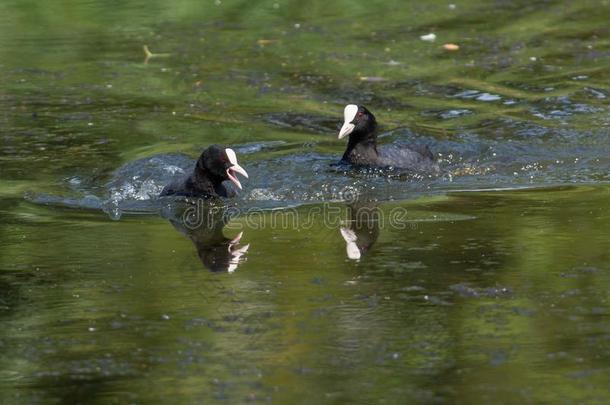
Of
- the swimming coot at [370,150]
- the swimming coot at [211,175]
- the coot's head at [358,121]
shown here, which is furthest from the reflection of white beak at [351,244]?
the coot's head at [358,121]

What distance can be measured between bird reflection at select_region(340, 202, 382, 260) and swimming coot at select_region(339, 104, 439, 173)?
128 cm

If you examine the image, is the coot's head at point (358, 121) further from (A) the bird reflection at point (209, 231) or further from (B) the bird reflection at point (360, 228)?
(A) the bird reflection at point (209, 231)

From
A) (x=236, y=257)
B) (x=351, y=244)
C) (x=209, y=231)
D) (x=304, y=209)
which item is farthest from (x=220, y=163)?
(x=236, y=257)

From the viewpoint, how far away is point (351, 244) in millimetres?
7137

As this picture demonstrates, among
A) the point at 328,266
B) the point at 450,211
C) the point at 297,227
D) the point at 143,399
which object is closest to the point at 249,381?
the point at 143,399

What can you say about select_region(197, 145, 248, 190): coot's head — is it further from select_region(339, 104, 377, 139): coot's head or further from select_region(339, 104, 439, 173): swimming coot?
select_region(339, 104, 377, 139): coot's head

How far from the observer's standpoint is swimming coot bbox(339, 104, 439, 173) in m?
9.91

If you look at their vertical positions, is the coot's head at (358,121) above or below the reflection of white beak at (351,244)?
below

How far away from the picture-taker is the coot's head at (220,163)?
28.7ft

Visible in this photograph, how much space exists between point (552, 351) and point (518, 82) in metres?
7.65

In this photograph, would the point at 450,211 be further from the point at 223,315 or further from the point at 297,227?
the point at 223,315

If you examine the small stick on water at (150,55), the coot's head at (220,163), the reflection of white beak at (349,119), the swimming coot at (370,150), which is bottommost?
the small stick on water at (150,55)

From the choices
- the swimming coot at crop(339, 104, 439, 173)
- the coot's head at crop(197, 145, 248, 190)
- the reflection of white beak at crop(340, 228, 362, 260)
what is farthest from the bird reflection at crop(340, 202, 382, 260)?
the swimming coot at crop(339, 104, 439, 173)

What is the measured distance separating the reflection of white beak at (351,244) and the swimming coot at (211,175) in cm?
141
